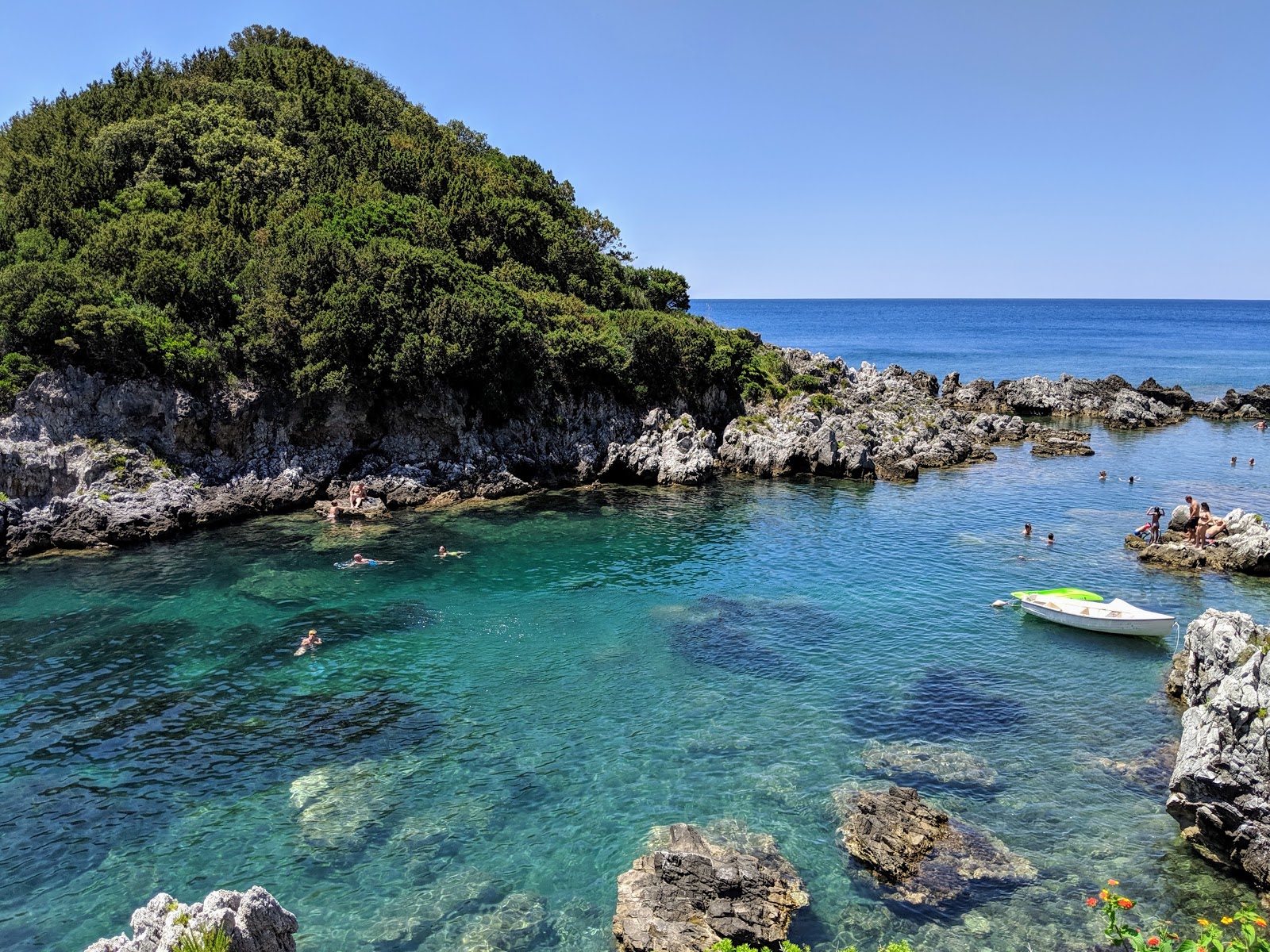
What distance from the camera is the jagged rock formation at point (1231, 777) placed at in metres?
18.8

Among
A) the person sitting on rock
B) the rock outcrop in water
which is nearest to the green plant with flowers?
the rock outcrop in water

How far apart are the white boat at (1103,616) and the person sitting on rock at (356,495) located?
3975cm

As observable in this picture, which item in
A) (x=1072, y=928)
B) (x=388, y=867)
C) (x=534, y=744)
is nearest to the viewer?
(x=1072, y=928)

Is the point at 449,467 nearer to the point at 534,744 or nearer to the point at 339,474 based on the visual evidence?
the point at 339,474

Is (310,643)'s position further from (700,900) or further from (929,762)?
(929,762)

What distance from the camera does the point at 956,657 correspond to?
31.5m

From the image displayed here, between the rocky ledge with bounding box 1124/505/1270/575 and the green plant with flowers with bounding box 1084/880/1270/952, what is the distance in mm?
29344

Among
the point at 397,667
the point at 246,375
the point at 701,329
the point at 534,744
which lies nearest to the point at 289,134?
the point at 246,375

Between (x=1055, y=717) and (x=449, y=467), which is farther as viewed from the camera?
(x=449, y=467)

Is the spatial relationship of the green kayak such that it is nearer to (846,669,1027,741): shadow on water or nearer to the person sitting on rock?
(846,669,1027,741): shadow on water

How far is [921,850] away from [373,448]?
4437cm

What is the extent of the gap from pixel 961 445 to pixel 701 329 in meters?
26.4

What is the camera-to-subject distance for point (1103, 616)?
3359cm

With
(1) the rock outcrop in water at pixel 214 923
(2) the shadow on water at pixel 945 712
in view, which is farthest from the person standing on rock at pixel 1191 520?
(1) the rock outcrop in water at pixel 214 923
